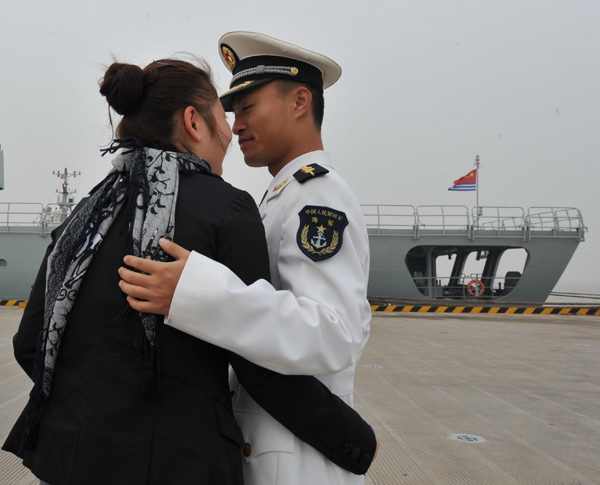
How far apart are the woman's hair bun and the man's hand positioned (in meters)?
0.38

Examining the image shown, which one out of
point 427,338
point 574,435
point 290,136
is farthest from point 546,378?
point 290,136

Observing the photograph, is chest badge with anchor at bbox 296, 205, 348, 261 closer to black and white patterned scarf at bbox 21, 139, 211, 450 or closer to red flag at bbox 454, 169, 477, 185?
black and white patterned scarf at bbox 21, 139, 211, 450

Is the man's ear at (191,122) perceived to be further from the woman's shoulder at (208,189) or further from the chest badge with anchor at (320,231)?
the chest badge with anchor at (320,231)

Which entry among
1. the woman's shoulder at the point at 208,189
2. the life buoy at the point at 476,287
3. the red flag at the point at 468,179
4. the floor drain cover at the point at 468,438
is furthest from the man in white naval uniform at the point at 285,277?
the red flag at the point at 468,179

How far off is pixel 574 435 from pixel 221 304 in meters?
3.61

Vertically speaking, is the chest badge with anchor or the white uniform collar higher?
the white uniform collar

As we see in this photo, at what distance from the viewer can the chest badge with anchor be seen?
1.11 metres

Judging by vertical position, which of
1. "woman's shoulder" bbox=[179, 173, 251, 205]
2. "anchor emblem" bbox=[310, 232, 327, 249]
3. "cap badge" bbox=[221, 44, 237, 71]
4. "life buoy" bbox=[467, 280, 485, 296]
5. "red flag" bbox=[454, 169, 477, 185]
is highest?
"cap badge" bbox=[221, 44, 237, 71]

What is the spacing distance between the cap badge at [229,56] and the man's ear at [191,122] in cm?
47

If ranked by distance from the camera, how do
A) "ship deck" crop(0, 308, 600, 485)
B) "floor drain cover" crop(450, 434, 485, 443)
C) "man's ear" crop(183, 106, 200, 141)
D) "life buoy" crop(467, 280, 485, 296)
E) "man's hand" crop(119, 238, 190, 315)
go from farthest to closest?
"life buoy" crop(467, 280, 485, 296) < "floor drain cover" crop(450, 434, 485, 443) < "ship deck" crop(0, 308, 600, 485) < "man's ear" crop(183, 106, 200, 141) < "man's hand" crop(119, 238, 190, 315)

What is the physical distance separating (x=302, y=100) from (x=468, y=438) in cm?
291

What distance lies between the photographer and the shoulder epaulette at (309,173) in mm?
1265

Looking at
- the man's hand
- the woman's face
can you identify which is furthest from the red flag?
the man's hand

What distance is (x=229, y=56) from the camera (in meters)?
A: 1.62
